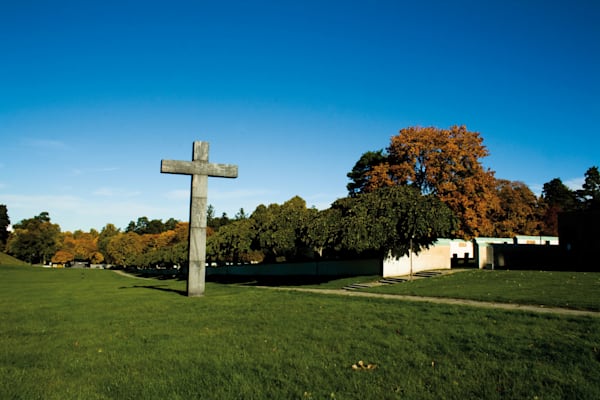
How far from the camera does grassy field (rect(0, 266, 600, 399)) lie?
243 inches

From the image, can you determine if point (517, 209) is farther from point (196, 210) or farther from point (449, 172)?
point (196, 210)

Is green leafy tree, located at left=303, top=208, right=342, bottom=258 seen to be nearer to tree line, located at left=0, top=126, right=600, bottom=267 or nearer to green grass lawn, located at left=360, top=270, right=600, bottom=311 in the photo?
tree line, located at left=0, top=126, right=600, bottom=267

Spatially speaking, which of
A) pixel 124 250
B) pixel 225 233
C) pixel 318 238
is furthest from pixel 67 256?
pixel 318 238

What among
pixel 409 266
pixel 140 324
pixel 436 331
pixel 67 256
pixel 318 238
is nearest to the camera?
pixel 436 331

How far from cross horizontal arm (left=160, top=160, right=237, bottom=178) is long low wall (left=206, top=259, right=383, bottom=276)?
15.9 metres

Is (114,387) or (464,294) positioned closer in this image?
(114,387)

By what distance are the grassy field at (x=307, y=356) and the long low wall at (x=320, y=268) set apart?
2112 cm

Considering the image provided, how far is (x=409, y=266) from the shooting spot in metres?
32.1

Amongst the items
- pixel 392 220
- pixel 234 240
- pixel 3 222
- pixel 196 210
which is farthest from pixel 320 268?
pixel 3 222

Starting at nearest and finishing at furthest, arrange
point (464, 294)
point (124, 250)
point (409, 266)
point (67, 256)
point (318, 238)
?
point (464, 294) < point (318, 238) < point (409, 266) < point (124, 250) < point (67, 256)

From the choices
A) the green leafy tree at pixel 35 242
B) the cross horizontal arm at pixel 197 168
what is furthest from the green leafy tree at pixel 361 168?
the green leafy tree at pixel 35 242

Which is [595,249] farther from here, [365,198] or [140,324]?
[140,324]

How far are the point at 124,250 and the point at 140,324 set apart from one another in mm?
100028

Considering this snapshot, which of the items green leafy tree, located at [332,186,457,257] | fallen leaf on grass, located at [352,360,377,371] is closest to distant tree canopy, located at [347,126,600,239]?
green leafy tree, located at [332,186,457,257]
